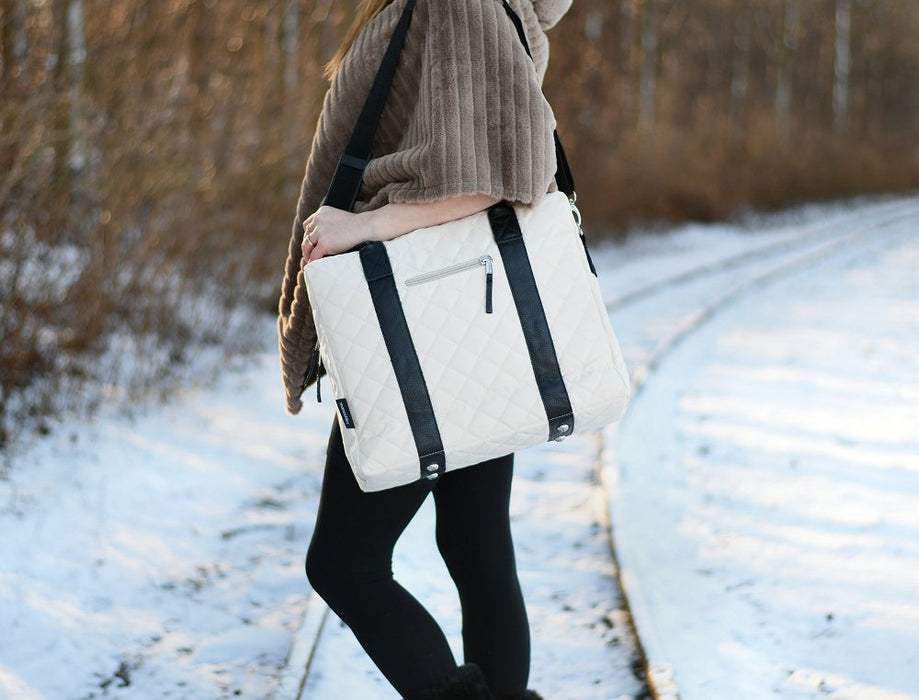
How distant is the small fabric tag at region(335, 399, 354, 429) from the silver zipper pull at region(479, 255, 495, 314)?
29cm

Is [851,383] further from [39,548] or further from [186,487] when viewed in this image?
[39,548]

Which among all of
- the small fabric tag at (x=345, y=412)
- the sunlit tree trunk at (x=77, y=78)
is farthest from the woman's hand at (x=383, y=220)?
the sunlit tree trunk at (x=77, y=78)

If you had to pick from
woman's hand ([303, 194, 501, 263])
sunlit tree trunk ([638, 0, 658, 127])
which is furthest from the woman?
sunlit tree trunk ([638, 0, 658, 127])

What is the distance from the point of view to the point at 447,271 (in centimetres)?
164

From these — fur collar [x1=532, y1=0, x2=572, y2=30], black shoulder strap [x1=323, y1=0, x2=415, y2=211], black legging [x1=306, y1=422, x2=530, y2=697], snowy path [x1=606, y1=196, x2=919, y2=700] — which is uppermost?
fur collar [x1=532, y1=0, x2=572, y2=30]

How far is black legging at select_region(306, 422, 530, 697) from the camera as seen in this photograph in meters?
1.74

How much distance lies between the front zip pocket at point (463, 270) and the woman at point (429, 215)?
3.4 inches

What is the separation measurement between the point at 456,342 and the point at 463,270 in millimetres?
124

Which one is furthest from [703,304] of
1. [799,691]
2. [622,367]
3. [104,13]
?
[622,367]

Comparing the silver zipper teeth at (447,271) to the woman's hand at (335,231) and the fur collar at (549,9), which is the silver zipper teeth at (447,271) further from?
the fur collar at (549,9)

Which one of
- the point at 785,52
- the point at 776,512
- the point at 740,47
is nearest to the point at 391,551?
the point at 776,512

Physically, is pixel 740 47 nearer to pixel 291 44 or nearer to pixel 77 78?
pixel 291 44

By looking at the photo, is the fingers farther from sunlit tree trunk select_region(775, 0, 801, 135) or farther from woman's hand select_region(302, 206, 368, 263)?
sunlit tree trunk select_region(775, 0, 801, 135)

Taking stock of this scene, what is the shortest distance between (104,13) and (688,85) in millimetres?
31309
